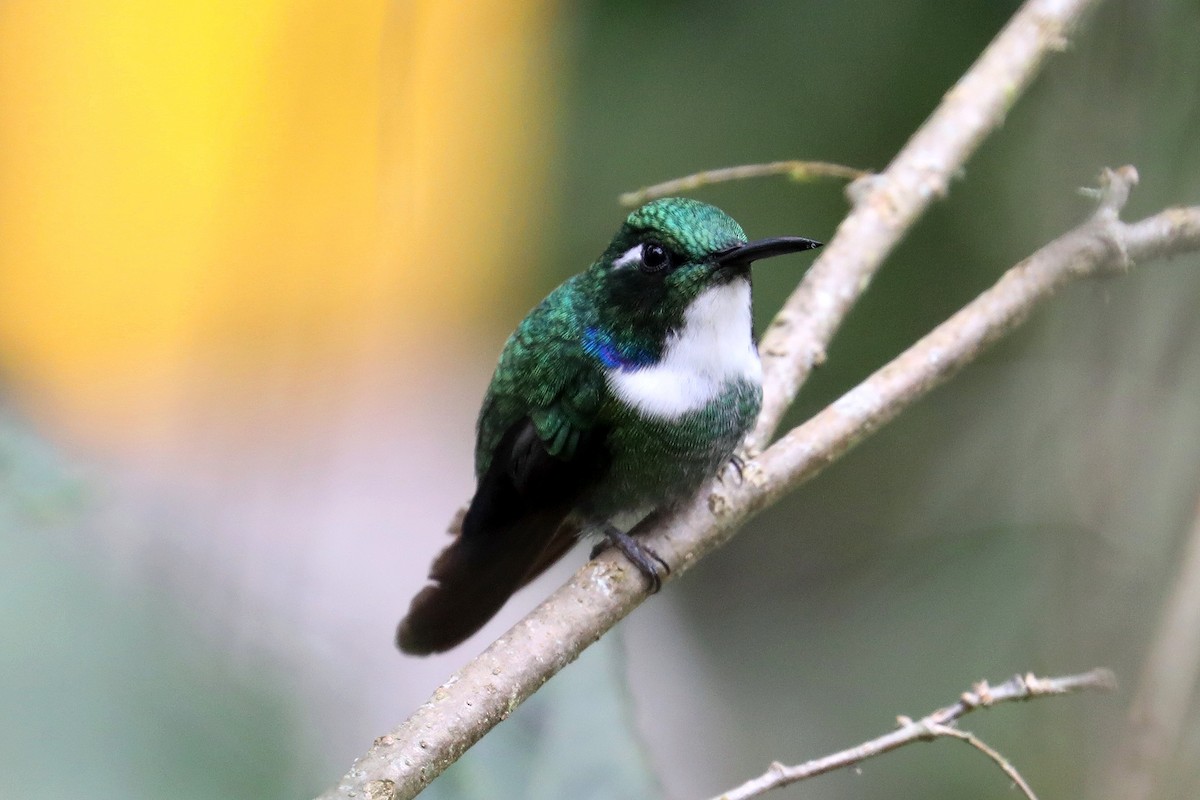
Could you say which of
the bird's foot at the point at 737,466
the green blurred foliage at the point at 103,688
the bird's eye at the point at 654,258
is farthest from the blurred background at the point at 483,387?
the bird's eye at the point at 654,258

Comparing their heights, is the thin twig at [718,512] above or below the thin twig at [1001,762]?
above

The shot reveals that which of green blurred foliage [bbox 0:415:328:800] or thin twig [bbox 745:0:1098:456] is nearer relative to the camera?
green blurred foliage [bbox 0:415:328:800]

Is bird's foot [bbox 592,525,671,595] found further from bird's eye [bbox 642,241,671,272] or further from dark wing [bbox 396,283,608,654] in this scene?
bird's eye [bbox 642,241,671,272]

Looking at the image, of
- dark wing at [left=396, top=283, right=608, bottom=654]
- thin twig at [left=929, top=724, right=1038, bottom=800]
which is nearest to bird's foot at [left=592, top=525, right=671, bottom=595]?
dark wing at [left=396, top=283, right=608, bottom=654]

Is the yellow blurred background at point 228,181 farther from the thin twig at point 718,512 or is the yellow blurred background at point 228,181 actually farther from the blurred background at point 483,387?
the thin twig at point 718,512

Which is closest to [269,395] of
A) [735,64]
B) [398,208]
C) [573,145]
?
[398,208]

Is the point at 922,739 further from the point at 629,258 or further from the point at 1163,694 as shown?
the point at 629,258
